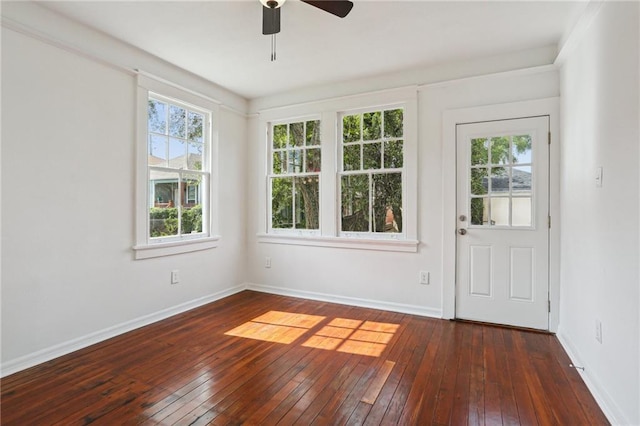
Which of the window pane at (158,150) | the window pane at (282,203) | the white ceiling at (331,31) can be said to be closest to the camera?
the white ceiling at (331,31)

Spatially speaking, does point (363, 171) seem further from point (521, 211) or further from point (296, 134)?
point (521, 211)

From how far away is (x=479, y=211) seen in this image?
3402 millimetres

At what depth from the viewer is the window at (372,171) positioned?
12.6ft

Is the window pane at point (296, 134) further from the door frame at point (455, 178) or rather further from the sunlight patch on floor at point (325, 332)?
the sunlight patch on floor at point (325, 332)

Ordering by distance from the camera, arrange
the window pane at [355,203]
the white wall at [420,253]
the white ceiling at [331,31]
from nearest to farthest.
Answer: the white ceiling at [331,31] → the white wall at [420,253] → the window pane at [355,203]

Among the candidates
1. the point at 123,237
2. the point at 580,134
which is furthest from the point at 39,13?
the point at 580,134

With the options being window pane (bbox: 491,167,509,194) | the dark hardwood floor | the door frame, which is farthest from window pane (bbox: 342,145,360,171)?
the dark hardwood floor

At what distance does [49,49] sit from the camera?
255 cm

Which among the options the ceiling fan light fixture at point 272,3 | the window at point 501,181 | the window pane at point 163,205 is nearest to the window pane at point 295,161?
the window pane at point 163,205

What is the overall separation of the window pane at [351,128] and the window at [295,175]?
36cm

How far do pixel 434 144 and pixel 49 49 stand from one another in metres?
3.53

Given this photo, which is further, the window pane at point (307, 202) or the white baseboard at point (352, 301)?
the window pane at point (307, 202)

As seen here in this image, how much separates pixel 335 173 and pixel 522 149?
2005 mm

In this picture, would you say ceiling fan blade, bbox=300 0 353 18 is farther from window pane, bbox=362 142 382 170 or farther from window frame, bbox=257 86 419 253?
window pane, bbox=362 142 382 170
